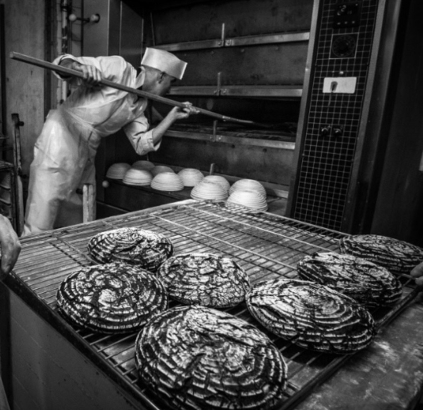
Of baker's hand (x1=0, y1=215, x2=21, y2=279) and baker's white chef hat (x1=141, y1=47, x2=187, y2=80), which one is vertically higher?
baker's white chef hat (x1=141, y1=47, x2=187, y2=80)

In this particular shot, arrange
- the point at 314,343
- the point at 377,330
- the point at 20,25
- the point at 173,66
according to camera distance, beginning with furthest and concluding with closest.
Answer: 1. the point at 20,25
2. the point at 173,66
3. the point at 377,330
4. the point at 314,343

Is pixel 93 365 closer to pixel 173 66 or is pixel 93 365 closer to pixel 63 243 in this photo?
pixel 63 243

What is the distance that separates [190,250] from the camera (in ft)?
5.95

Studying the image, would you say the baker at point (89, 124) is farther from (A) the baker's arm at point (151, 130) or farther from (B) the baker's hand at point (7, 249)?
(B) the baker's hand at point (7, 249)

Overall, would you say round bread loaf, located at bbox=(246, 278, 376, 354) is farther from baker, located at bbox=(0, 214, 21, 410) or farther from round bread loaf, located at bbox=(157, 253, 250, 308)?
baker, located at bbox=(0, 214, 21, 410)

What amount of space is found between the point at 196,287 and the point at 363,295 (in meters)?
0.64

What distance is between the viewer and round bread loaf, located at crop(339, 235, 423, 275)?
1.67 metres

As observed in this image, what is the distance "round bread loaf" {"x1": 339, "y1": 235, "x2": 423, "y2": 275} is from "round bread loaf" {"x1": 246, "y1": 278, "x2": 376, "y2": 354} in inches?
18.8

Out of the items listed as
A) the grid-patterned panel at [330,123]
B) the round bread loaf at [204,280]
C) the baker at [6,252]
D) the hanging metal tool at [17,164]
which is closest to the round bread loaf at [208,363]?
the round bread loaf at [204,280]

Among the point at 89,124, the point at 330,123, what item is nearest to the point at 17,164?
the point at 89,124

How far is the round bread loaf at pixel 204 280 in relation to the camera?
1323mm

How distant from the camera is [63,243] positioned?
1.76 meters

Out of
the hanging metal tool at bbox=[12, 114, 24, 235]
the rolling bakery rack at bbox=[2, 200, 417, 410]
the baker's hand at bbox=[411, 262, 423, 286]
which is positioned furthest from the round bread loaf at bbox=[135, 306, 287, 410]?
the hanging metal tool at bbox=[12, 114, 24, 235]

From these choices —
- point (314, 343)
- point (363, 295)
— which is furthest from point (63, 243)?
point (363, 295)
